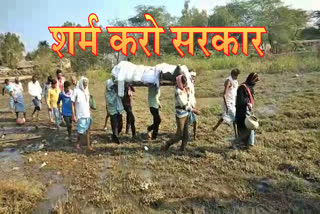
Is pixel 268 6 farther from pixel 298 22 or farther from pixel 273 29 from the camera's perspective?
pixel 298 22

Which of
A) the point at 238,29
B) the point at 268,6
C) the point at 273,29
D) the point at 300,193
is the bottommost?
the point at 300,193

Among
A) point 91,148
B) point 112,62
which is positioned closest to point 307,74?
point 91,148

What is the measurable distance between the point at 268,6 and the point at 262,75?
1944cm

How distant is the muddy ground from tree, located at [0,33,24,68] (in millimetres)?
23137

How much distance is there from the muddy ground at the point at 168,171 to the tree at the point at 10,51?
23.1 metres

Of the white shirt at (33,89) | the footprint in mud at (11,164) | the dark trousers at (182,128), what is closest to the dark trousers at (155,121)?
the dark trousers at (182,128)

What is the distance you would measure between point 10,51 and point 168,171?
28.9 meters

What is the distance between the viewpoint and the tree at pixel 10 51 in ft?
92.7

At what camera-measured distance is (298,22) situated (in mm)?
33250

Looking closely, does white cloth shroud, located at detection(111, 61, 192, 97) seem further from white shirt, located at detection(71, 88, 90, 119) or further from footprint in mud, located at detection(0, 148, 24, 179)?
footprint in mud, located at detection(0, 148, 24, 179)

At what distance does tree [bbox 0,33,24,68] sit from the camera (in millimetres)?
28266

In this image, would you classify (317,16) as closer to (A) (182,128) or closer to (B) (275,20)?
(B) (275,20)

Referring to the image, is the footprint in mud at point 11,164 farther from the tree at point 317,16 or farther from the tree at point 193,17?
the tree at point 317,16

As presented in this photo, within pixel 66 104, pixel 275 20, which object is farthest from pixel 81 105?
pixel 275 20
